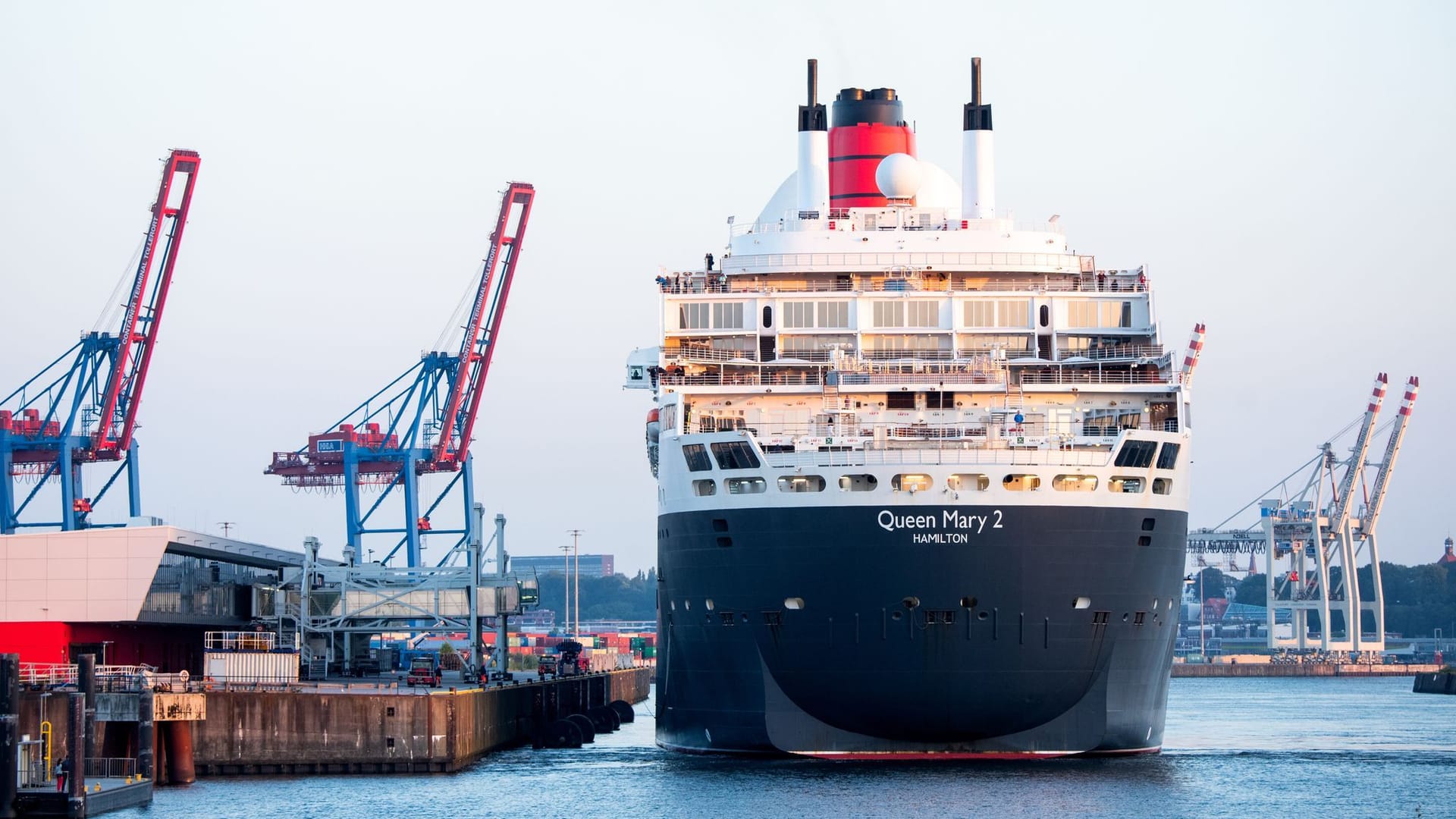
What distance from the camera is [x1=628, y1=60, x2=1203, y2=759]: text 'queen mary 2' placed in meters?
46.5

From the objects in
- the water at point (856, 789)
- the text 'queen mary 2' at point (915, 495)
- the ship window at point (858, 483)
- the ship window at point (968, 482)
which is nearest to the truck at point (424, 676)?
the water at point (856, 789)

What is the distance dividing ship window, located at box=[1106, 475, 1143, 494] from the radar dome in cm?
1366

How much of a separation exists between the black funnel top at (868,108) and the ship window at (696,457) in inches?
662

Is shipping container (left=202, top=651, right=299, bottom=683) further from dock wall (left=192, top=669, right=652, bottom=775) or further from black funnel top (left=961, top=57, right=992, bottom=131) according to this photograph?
black funnel top (left=961, top=57, right=992, bottom=131)

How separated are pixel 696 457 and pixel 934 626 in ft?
25.2

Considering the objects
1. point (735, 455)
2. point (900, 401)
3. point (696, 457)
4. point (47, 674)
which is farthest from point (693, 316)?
point (47, 674)

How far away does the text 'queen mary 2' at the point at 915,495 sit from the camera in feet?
153

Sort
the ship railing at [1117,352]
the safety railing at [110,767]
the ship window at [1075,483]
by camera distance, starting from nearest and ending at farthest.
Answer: the safety railing at [110,767] < the ship window at [1075,483] < the ship railing at [1117,352]

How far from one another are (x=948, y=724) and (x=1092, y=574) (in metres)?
4.75

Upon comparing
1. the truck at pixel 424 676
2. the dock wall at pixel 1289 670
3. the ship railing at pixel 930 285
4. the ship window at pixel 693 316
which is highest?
the ship railing at pixel 930 285

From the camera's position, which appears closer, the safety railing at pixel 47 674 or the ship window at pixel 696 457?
the safety railing at pixel 47 674

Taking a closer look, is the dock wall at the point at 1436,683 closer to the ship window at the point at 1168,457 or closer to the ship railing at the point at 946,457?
the ship window at the point at 1168,457

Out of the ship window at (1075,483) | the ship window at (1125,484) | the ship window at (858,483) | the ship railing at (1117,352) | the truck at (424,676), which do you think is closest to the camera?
the ship window at (858,483)

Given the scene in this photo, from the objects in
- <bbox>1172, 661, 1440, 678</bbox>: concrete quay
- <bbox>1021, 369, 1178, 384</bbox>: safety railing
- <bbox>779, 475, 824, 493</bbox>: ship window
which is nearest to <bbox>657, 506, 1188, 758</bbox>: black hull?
<bbox>779, 475, 824, 493</bbox>: ship window
